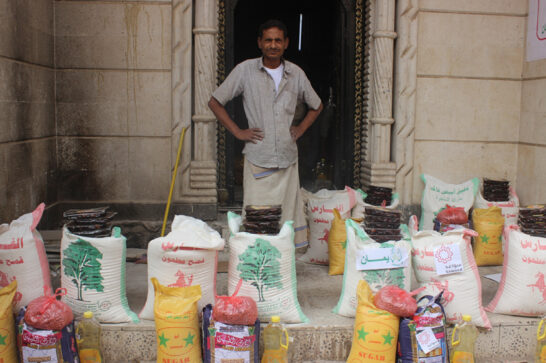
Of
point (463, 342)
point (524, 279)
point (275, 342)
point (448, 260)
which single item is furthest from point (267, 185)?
point (524, 279)

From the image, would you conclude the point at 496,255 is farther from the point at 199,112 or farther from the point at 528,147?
the point at 199,112

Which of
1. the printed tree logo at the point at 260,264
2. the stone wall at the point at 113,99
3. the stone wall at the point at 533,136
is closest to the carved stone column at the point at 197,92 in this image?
the stone wall at the point at 113,99

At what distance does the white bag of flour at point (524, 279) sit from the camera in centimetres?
347

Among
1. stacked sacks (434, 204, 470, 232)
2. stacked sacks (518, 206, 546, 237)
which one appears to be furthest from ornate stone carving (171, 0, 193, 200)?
stacked sacks (518, 206, 546, 237)

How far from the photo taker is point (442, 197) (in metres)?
5.26

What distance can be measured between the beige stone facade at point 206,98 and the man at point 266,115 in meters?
1.18

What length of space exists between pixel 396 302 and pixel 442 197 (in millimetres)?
2385

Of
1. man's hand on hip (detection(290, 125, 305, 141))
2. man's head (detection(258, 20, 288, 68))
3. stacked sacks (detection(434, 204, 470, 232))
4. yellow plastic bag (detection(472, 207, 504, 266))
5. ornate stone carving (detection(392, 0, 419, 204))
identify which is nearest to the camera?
man's head (detection(258, 20, 288, 68))

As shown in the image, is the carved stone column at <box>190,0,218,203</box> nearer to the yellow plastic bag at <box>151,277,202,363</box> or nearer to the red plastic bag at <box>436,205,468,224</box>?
the red plastic bag at <box>436,205,468,224</box>

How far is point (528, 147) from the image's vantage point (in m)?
5.44

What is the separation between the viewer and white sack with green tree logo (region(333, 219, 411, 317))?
3.39 meters

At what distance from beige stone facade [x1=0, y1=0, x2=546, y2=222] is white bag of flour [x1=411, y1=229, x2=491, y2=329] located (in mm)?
2126

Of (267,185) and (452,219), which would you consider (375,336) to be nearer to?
(267,185)

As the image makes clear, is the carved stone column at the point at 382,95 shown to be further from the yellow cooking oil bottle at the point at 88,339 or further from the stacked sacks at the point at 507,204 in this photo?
the yellow cooking oil bottle at the point at 88,339
